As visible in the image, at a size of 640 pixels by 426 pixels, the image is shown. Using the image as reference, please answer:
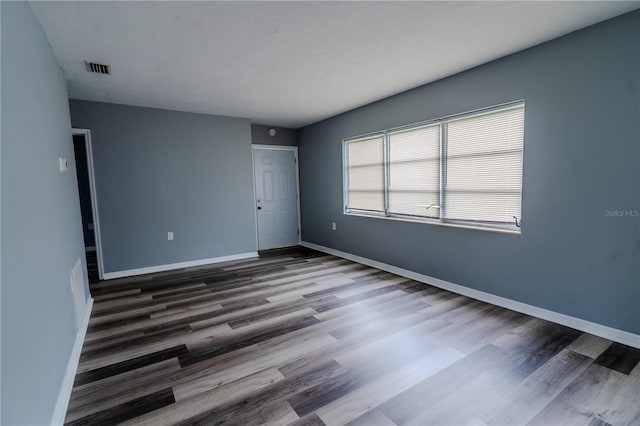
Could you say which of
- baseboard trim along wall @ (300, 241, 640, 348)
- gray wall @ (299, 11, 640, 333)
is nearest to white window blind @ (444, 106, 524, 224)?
gray wall @ (299, 11, 640, 333)

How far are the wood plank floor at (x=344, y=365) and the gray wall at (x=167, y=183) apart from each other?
133 cm

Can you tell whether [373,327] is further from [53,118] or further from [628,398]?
[53,118]

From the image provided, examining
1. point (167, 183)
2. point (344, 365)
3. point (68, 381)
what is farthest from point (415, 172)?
point (68, 381)

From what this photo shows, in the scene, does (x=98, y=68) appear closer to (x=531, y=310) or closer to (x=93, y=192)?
(x=93, y=192)

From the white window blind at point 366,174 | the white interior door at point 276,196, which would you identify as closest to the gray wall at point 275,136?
the white interior door at point 276,196

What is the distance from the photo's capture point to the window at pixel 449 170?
300 cm

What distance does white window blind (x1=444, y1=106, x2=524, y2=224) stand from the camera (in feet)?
9.67

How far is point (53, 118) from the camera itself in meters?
2.40

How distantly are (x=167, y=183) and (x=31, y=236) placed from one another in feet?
10.9

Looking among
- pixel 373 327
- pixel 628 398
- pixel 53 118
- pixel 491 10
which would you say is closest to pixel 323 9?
pixel 491 10

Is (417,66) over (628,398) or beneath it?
over

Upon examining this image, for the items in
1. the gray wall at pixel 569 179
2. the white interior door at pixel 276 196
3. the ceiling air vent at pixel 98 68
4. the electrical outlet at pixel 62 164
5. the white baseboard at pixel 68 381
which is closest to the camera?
the white baseboard at pixel 68 381

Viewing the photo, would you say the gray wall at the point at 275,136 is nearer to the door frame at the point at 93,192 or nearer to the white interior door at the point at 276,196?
the white interior door at the point at 276,196

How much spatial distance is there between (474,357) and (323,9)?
107 inches
